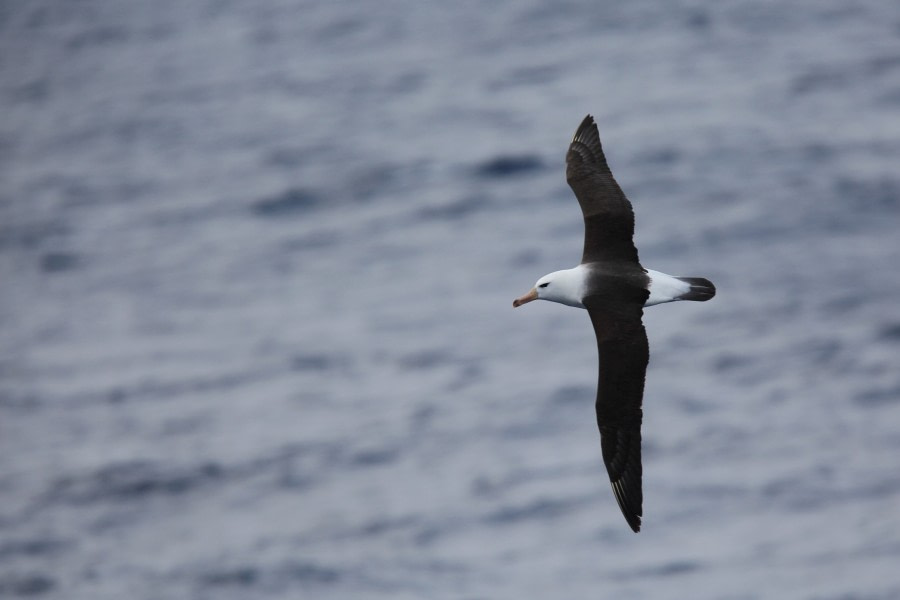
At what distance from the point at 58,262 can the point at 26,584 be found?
1541 centimetres

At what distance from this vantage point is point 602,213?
1424cm

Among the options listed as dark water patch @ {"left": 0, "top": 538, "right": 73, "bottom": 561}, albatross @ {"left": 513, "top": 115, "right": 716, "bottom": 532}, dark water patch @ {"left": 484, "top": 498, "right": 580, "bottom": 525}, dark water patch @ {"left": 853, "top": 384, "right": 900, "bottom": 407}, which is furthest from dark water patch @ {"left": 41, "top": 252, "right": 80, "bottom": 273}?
albatross @ {"left": 513, "top": 115, "right": 716, "bottom": 532}

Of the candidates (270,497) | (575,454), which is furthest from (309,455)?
(575,454)

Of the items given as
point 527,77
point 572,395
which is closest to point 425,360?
→ point 572,395

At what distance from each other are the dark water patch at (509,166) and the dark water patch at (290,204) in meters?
5.04

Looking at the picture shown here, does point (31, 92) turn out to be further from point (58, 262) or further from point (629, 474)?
point (629, 474)

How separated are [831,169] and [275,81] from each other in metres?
22.6

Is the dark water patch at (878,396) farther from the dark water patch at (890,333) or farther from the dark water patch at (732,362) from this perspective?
the dark water patch at (732,362)

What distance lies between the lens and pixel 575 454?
30.8 m

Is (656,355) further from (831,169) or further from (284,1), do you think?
(284,1)

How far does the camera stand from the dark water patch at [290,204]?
1714 inches

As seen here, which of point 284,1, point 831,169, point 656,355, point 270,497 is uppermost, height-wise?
point 284,1

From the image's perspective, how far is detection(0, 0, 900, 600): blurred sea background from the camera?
29719mm

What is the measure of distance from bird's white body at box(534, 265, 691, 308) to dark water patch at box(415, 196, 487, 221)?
2634cm
